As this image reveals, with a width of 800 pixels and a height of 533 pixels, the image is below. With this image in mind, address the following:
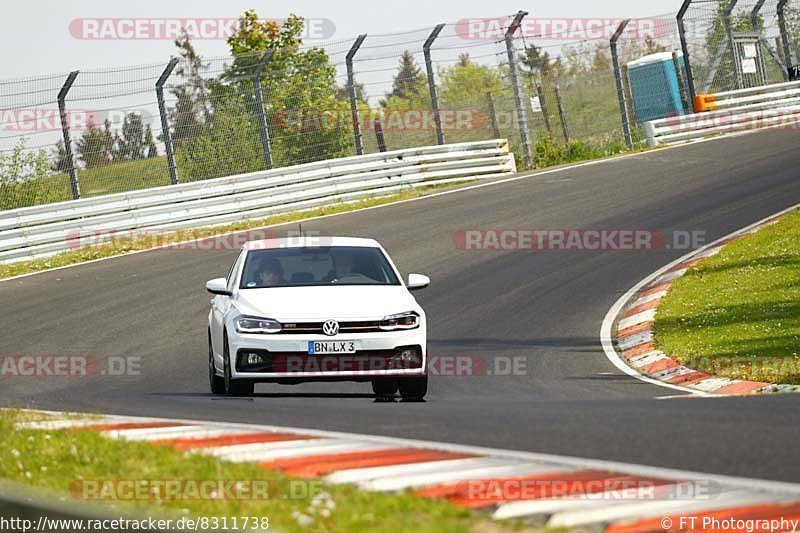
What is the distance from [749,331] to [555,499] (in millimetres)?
8661

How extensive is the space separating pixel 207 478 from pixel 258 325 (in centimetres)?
477

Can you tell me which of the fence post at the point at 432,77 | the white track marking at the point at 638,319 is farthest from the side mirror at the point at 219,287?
the fence post at the point at 432,77

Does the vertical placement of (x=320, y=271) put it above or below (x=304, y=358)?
above

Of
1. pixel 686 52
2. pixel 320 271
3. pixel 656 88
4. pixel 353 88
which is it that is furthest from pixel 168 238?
pixel 656 88

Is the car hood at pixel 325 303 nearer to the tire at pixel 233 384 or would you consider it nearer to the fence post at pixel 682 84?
the tire at pixel 233 384

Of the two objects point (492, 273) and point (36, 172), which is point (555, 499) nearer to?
point (492, 273)

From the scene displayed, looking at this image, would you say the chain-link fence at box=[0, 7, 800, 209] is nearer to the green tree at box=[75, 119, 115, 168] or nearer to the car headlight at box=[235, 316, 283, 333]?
the green tree at box=[75, 119, 115, 168]

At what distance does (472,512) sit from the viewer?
4809mm

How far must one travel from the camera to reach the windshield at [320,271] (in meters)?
11.4

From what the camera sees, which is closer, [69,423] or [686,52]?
[69,423]

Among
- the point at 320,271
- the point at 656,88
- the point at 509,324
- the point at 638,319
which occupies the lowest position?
the point at 638,319

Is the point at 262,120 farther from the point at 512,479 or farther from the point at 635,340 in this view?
the point at 512,479

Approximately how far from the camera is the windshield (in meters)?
11.4

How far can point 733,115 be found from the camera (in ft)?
108
